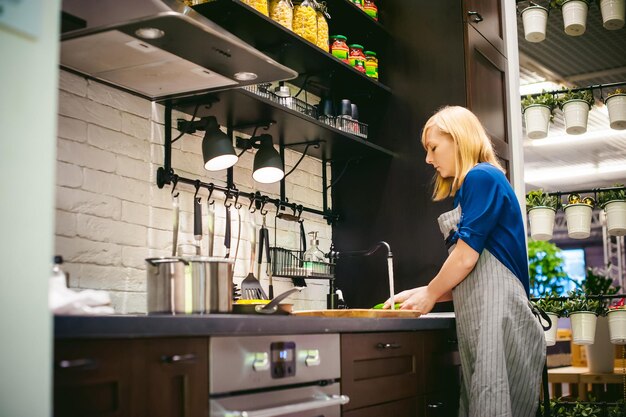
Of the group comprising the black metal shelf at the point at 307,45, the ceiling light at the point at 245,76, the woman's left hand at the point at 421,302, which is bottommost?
the woman's left hand at the point at 421,302

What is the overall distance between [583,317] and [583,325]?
0.05 meters

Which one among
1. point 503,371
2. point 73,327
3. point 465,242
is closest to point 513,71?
point 465,242

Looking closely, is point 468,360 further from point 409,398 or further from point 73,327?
point 73,327

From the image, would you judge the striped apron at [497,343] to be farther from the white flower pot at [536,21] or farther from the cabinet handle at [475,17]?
the white flower pot at [536,21]

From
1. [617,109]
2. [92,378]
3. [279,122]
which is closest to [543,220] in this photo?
[617,109]

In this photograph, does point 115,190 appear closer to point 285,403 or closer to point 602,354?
point 285,403

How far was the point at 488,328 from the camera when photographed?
8.87 ft

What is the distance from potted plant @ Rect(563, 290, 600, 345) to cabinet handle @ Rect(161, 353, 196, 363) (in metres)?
2.97

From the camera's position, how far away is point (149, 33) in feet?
7.24

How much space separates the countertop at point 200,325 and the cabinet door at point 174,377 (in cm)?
3

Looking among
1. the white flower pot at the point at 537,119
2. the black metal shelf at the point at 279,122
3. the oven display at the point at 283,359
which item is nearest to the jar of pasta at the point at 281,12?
the black metal shelf at the point at 279,122

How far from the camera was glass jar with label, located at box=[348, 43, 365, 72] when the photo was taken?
3.70 metres

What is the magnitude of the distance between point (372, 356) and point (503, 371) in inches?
20.5

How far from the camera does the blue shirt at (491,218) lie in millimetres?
2738
